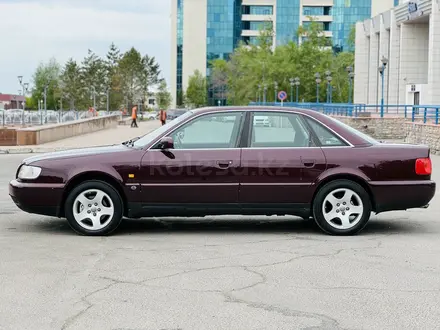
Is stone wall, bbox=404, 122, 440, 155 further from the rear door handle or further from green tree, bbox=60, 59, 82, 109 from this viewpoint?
green tree, bbox=60, 59, 82, 109

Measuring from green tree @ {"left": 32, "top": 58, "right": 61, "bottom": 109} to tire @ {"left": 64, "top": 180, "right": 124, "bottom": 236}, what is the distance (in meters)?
151

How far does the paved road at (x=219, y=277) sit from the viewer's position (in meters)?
5.46

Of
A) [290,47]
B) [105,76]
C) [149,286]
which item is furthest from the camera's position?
[105,76]

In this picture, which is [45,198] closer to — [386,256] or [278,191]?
[278,191]

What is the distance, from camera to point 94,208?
350 inches

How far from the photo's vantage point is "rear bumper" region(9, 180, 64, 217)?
8867mm

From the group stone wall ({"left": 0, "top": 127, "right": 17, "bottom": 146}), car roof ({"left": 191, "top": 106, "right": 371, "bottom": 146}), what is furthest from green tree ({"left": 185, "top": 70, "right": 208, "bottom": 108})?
car roof ({"left": 191, "top": 106, "right": 371, "bottom": 146})

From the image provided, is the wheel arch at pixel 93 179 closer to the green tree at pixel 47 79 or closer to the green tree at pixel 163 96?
the green tree at pixel 163 96

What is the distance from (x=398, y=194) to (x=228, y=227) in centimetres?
212

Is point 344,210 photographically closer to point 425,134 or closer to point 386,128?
point 425,134

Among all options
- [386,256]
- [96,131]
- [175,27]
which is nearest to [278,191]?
[386,256]

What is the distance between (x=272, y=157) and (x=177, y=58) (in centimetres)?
13868

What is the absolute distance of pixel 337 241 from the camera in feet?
28.5

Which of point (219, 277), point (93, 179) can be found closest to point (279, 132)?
point (93, 179)
